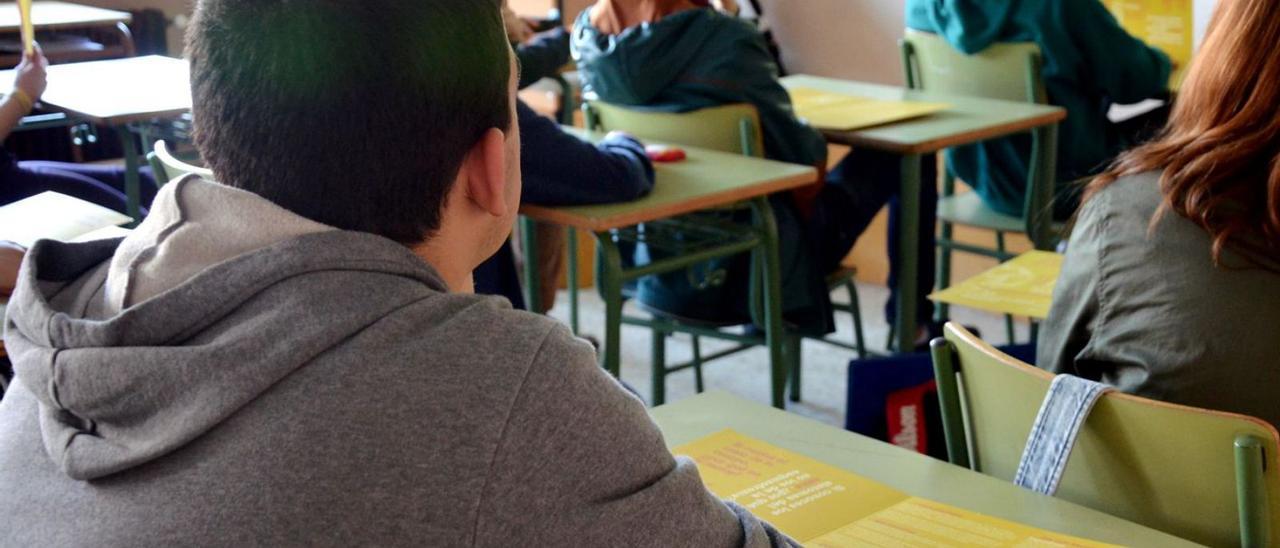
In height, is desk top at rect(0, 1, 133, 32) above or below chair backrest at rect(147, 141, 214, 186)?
above

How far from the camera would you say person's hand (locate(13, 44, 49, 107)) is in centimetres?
234

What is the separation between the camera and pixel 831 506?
1193mm

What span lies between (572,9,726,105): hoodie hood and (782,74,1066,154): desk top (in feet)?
1.21

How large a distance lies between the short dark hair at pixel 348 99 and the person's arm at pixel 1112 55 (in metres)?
2.87

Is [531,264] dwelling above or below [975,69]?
below

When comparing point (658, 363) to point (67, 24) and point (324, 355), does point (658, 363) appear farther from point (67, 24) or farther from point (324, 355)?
point (324, 355)

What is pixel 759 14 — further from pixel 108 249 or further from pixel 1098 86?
pixel 108 249

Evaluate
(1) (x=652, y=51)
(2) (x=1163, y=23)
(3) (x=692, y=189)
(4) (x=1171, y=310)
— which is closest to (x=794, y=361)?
(1) (x=652, y=51)

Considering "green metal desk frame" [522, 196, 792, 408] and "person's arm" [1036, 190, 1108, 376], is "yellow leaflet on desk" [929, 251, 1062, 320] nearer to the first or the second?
"person's arm" [1036, 190, 1108, 376]

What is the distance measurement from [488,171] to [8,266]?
1.09 meters

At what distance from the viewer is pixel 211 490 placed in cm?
70

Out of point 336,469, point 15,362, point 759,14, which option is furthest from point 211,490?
point 759,14

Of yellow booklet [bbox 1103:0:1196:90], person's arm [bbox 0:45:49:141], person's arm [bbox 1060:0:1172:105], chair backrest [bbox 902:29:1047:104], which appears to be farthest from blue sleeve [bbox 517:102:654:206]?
yellow booklet [bbox 1103:0:1196:90]

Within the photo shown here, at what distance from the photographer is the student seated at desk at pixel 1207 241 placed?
4.56ft
